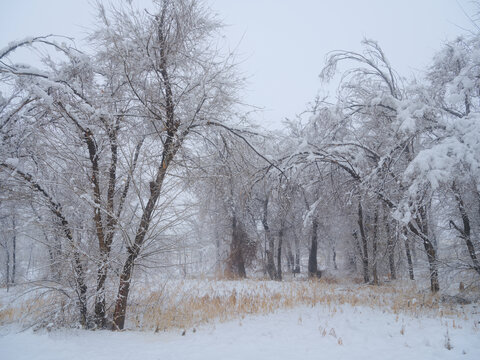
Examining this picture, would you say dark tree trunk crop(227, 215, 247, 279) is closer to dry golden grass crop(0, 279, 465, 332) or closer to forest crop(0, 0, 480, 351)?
dry golden grass crop(0, 279, 465, 332)

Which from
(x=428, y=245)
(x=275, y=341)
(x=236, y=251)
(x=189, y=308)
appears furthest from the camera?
(x=236, y=251)

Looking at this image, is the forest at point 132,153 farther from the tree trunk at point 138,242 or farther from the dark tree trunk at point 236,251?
the dark tree trunk at point 236,251

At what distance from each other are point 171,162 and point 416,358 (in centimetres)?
462

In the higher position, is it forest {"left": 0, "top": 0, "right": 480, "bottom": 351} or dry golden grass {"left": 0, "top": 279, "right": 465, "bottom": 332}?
forest {"left": 0, "top": 0, "right": 480, "bottom": 351}

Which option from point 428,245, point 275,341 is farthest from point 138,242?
point 428,245

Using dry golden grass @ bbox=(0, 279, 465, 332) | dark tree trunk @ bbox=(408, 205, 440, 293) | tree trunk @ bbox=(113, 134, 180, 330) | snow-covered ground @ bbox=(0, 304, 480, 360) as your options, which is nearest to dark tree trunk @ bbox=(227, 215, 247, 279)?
dry golden grass @ bbox=(0, 279, 465, 332)

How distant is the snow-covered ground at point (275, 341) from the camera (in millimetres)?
3355

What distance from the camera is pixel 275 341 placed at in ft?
13.0

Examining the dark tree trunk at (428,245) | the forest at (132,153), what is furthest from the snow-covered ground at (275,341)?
the dark tree trunk at (428,245)

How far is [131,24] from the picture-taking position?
14.7 ft

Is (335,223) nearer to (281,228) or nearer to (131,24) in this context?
(281,228)

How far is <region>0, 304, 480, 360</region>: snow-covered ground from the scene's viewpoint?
3.36 metres

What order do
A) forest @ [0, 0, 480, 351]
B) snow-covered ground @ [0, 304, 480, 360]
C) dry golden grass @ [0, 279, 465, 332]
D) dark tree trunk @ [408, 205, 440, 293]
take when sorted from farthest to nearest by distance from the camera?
dark tree trunk @ [408, 205, 440, 293], dry golden grass @ [0, 279, 465, 332], forest @ [0, 0, 480, 351], snow-covered ground @ [0, 304, 480, 360]

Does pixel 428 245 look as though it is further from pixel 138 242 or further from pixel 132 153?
pixel 132 153
